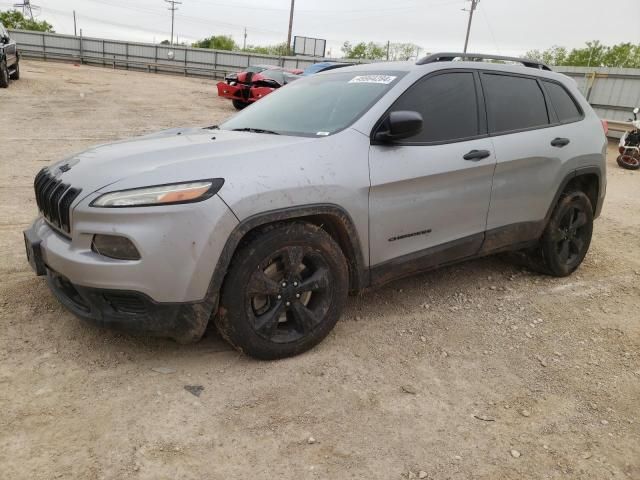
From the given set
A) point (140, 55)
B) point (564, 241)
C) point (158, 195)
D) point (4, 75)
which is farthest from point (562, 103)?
point (140, 55)

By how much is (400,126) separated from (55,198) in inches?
75.9

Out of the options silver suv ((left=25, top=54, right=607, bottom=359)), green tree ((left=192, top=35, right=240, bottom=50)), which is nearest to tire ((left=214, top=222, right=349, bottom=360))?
silver suv ((left=25, top=54, right=607, bottom=359))

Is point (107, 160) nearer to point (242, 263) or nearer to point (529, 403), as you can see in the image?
point (242, 263)

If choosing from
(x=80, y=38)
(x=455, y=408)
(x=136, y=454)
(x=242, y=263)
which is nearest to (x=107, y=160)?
(x=242, y=263)

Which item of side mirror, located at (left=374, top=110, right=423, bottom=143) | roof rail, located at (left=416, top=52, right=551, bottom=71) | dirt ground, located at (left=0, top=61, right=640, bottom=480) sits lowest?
dirt ground, located at (left=0, top=61, right=640, bottom=480)

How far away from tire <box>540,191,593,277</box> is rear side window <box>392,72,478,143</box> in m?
1.26

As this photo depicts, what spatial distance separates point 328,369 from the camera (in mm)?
2977

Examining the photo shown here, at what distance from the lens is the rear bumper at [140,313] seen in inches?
102

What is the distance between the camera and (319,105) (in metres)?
3.54

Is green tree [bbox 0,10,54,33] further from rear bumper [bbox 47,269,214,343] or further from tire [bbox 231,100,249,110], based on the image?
rear bumper [bbox 47,269,214,343]

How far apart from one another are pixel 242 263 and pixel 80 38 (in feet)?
120

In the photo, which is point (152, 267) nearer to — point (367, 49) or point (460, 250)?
point (460, 250)

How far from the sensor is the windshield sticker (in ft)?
11.3

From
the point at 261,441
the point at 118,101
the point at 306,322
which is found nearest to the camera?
the point at 261,441
